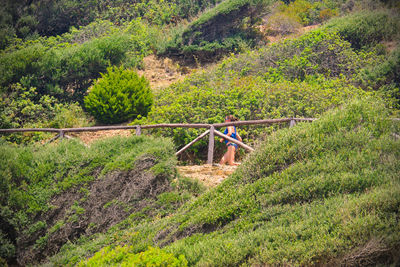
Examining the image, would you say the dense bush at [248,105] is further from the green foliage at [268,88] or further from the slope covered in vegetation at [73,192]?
the slope covered in vegetation at [73,192]

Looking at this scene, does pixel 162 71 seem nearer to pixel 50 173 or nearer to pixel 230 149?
pixel 230 149

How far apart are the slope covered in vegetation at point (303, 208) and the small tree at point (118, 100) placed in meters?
6.72

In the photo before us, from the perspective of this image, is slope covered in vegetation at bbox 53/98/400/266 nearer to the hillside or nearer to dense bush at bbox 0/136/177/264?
the hillside

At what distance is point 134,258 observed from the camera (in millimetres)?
4191

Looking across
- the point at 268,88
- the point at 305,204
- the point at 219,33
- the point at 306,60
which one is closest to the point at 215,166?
the point at 268,88

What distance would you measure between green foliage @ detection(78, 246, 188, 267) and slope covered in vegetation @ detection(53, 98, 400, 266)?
0.06 feet

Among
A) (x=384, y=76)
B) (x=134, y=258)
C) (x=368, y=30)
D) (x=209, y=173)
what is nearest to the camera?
(x=134, y=258)

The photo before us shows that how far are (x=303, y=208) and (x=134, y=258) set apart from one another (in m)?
1.95

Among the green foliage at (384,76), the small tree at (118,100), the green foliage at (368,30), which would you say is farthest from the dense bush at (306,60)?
the small tree at (118,100)

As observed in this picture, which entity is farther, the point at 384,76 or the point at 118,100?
the point at 118,100

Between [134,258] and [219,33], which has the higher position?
[219,33]

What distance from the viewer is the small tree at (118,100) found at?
38.5 feet

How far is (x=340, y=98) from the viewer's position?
976 centimetres

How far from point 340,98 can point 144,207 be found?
6.21 meters
